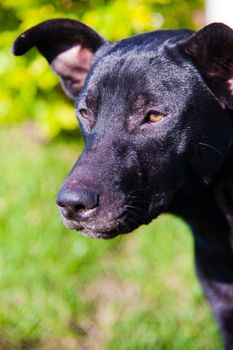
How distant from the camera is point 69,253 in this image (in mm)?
4836

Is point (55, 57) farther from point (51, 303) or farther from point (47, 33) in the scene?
point (51, 303)

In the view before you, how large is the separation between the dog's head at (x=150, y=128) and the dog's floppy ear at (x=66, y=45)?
0.43m

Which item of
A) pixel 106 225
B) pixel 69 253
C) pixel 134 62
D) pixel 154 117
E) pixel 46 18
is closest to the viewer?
pixel 106 225

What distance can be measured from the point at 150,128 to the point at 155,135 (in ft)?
0.13

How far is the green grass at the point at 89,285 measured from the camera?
13.4 ft

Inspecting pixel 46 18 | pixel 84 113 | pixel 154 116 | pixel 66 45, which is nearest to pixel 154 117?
pixel 154 116

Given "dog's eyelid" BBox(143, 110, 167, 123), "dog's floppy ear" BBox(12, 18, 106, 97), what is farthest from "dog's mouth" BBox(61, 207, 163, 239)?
"dog's floppy ear" BBox(12, 18, 106, 97)

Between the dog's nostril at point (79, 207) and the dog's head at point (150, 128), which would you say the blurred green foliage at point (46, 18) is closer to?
the dog's head at point (150, 128)

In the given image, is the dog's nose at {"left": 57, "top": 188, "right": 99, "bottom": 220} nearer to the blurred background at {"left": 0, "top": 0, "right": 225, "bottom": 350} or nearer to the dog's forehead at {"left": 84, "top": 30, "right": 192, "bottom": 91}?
the dog's forehead at {"left": 84, "top": 30, "right": 192, "bottom": 91}

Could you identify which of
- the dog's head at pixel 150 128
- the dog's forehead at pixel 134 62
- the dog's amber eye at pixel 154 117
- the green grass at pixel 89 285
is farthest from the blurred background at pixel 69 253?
the dog's forehead at pixel 134 62

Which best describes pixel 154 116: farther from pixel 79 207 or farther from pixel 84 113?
pixel 79 207

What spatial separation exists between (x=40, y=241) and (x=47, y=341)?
1062mm

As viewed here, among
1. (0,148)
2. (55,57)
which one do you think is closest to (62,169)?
(0,148)

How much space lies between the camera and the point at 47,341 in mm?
4051
